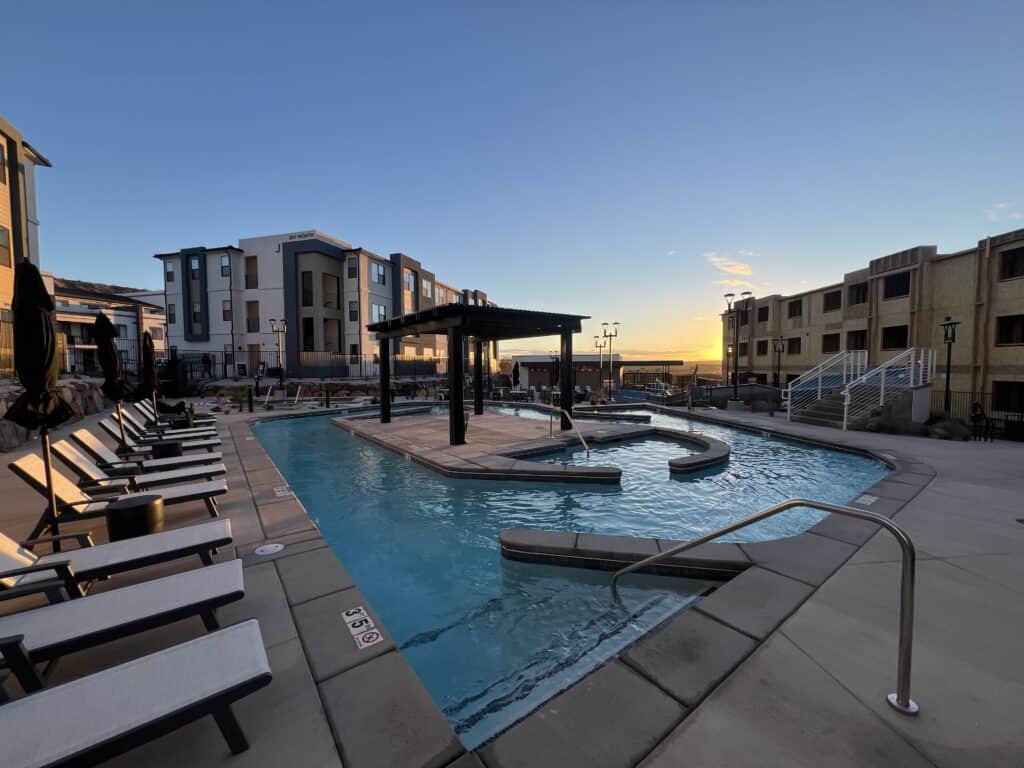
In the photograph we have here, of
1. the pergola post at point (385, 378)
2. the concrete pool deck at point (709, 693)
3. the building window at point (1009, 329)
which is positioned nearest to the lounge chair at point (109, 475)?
the concrete pool deck at point (709, 693)

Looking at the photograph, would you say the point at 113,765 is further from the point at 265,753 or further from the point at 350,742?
the point at 350,742

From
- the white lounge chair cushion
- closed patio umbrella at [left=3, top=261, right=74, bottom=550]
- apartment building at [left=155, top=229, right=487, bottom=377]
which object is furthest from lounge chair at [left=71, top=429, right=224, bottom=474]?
apartment building at [left=155, top=229, right=487, bottom=377]

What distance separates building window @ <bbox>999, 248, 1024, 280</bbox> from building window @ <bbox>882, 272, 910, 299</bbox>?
15.7 feet

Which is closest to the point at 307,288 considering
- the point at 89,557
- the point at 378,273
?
the point at 378,273

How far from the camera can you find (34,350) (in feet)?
12.7

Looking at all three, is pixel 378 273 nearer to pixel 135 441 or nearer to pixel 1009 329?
pixel 135 441

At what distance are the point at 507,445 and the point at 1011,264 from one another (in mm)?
27928

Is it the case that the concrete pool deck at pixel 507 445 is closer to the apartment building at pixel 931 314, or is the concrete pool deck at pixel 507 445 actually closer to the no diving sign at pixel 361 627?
the no diving sign at pixel 361 627

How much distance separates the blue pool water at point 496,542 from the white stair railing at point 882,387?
454 centimetres

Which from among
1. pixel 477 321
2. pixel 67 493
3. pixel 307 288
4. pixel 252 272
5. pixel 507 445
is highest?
pixel 252 272

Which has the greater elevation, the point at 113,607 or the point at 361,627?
the point at 113,607

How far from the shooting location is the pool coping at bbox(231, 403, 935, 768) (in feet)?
7.35

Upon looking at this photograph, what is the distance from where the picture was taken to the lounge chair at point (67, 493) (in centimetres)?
429

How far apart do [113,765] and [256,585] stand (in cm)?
176
